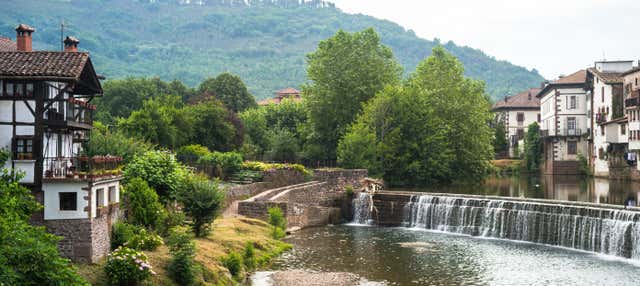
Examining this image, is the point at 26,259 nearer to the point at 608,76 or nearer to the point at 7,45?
the point at 7,45

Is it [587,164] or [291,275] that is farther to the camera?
[587,164]

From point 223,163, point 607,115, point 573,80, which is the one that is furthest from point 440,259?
point 573,80

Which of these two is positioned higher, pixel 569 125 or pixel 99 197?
pixel 569 125

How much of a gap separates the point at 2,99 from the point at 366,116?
38.2 meters

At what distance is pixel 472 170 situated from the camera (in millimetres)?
61406

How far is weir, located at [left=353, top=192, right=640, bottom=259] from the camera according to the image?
31.9 m

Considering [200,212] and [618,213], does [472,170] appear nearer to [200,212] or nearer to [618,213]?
[618,213]

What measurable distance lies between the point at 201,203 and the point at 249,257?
9.81ft

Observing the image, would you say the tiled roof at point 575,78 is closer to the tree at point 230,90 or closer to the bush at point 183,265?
the tree at point 230,90

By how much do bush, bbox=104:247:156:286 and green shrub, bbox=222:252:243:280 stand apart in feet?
16.9

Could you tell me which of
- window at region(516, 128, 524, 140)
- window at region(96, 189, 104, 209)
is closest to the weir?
window at region(96, 189, 104, 209)

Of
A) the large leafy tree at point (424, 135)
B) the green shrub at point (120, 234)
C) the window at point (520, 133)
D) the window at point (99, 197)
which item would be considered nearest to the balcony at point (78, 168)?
the window at point (99, 197)

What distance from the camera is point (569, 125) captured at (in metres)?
79.2

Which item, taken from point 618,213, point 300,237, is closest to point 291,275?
point 300,237
